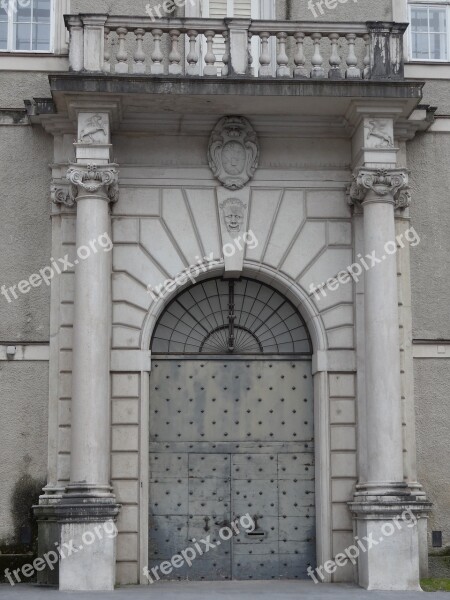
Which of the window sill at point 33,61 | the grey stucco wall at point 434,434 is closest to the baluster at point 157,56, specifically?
the window sill at point 33,61

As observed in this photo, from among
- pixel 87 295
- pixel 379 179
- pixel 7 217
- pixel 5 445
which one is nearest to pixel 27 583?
pixel 5 445

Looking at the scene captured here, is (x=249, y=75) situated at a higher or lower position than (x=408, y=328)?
higher

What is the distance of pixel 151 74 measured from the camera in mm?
16094

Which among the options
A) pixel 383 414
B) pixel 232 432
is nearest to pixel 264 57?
pixel 383 414

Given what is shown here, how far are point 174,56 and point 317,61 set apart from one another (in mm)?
1998

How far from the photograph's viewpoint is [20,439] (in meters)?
16.5

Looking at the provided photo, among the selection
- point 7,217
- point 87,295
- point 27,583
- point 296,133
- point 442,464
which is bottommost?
point 27,583

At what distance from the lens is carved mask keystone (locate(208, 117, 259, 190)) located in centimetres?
1708

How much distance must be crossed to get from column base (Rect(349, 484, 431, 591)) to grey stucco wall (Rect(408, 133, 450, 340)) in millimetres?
2724

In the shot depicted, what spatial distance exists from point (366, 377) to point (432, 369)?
1270 mm

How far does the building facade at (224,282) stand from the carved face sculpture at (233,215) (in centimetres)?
3

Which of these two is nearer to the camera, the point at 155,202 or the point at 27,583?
the point at 27,583

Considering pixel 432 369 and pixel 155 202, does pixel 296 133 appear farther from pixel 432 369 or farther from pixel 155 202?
pixel 432 369

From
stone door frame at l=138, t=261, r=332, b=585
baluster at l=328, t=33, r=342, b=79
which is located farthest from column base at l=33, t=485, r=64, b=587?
baluster at l=328, t=33, r=342, b=79
